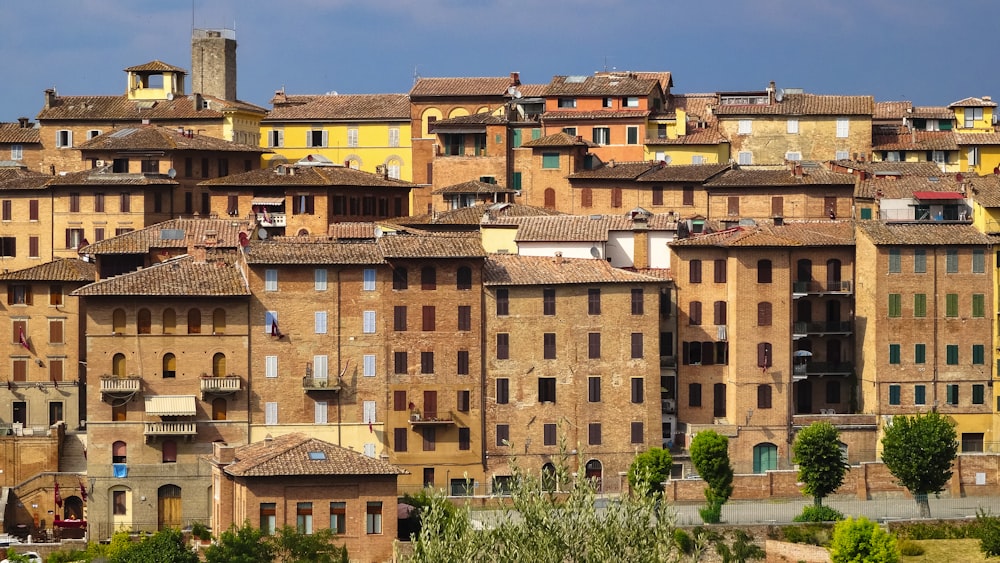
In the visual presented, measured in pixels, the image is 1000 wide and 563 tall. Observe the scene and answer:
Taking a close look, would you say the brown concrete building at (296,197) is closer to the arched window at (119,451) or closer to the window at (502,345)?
the window at (502,345)

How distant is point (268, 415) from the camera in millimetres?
78000

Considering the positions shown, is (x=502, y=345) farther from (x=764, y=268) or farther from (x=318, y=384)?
(x=764, y=268)

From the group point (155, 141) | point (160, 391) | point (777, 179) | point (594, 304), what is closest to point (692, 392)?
point (594, 304)

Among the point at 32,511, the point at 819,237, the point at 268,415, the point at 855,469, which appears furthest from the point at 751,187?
the point at 32,511

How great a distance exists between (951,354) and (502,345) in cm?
1648

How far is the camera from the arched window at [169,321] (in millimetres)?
77875

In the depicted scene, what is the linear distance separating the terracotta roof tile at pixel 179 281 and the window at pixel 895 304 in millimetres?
23108

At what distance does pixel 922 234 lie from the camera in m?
82.8

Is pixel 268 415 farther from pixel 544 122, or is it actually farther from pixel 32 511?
pixel 544 122

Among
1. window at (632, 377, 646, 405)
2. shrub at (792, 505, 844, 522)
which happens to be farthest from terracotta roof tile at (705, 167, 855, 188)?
shrub at (792, 505, 844, 522)

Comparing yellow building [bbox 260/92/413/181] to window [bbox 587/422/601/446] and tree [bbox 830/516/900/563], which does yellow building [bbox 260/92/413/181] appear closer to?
window [bbox 587/422/601/446]

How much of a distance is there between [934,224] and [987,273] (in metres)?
2.79

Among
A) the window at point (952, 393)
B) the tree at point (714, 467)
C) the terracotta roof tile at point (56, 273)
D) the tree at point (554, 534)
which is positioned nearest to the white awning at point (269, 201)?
the terracotta roof tile at point (56, 273)

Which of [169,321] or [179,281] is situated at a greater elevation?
[179,281]
